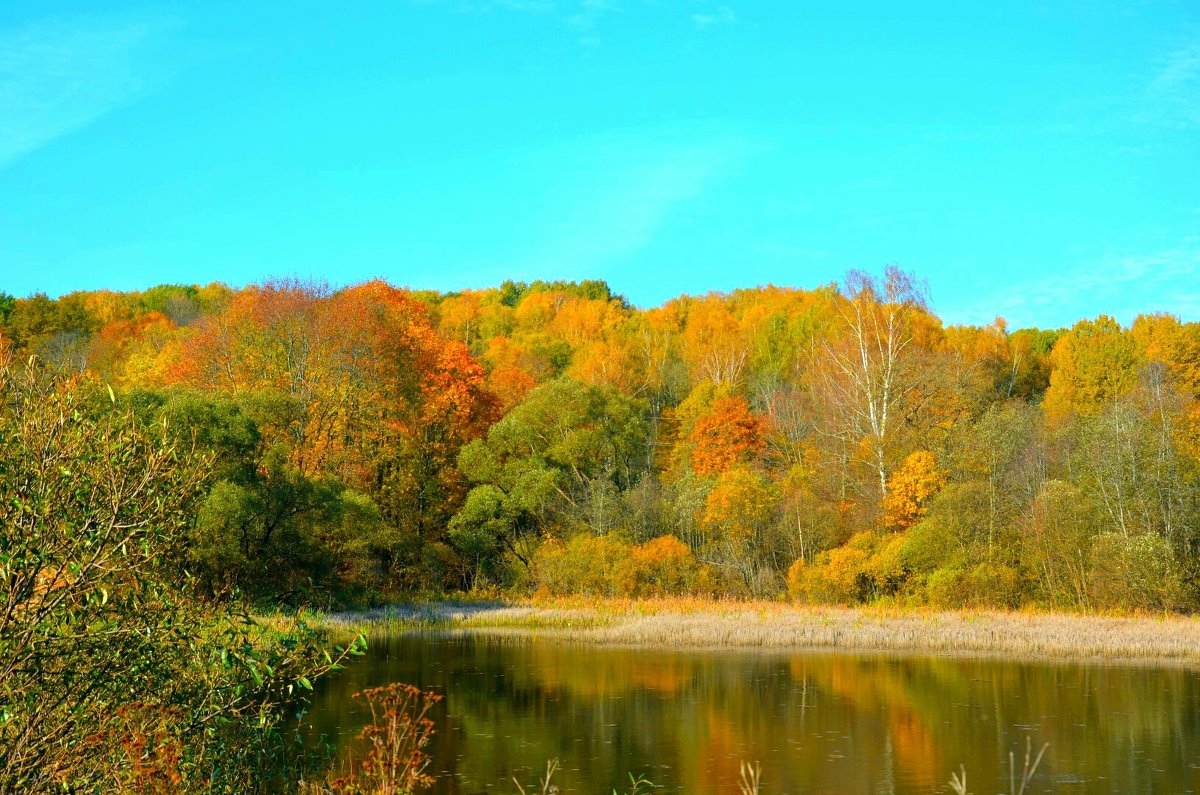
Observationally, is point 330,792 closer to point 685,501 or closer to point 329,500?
point 329,500

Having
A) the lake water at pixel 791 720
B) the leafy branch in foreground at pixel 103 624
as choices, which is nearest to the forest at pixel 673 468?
the lake water at pixel 791 720

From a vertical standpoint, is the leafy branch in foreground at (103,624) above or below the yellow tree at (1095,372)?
below

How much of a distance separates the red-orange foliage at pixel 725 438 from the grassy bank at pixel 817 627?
42.3 ft

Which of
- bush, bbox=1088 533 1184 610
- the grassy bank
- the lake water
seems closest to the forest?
bush, bbox=1088 533 1184 610

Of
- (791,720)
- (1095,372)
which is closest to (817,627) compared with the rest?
(791,720)

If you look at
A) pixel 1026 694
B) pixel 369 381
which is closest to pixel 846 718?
pixel 1026 694

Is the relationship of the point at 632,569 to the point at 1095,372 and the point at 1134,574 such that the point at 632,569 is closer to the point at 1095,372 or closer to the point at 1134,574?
the point at 1134,574

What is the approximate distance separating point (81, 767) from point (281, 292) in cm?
4329

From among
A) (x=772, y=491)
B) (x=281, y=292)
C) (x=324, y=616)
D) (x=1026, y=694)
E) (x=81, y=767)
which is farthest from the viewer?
(x=281, y=292)

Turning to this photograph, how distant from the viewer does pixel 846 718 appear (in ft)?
72.6

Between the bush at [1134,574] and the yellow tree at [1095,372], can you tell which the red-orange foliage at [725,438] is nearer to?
the yellow tree at [1095,372]

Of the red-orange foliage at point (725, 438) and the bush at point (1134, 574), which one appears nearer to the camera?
the bush at point (1134, 574)

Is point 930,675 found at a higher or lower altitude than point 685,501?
lower

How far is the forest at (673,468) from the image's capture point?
38.3m
